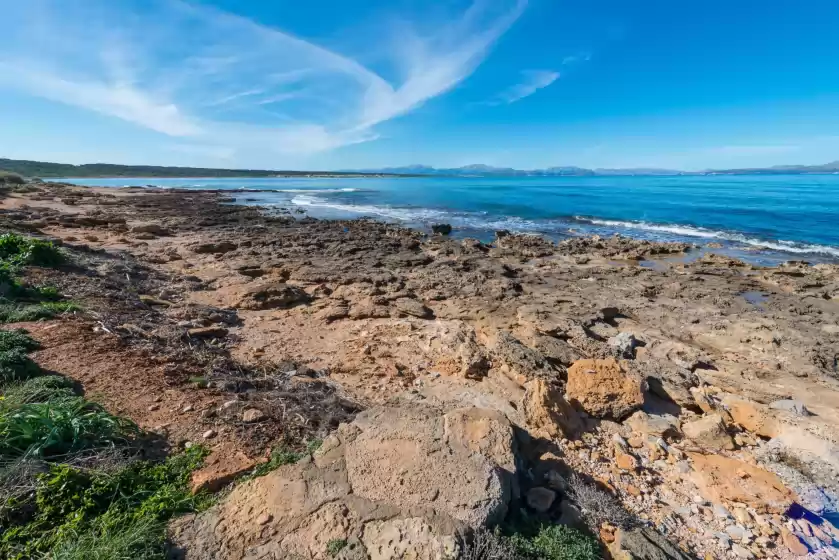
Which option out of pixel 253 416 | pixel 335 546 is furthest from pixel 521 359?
pixel 335 546

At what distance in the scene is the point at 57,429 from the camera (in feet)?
10.6

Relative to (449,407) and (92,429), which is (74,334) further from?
(449,407)

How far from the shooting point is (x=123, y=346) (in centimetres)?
561

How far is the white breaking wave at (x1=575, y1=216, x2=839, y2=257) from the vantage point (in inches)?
725

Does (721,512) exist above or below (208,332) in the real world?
below

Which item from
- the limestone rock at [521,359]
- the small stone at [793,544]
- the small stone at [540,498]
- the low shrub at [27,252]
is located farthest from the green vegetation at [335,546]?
the low shrub at [27,252]

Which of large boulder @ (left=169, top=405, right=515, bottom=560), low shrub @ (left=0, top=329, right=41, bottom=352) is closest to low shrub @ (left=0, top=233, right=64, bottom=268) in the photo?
low shrub @ (left=0, top=329, right=41, bottom=352)

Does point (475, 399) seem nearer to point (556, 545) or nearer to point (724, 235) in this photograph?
point (556, 545)

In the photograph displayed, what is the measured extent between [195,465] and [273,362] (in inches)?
120

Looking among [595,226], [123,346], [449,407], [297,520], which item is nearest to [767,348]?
[449,407]

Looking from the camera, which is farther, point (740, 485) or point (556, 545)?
point (740, 485)

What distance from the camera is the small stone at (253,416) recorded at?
4.26 m

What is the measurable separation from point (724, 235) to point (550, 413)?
2450 centimetres

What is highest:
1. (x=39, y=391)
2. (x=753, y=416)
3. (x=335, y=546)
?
(x=39, y=391)
